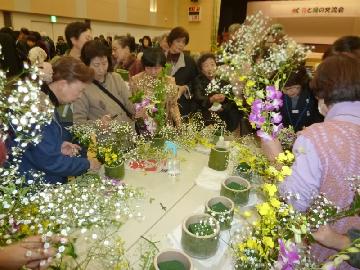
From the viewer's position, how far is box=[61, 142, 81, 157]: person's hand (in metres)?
1.97

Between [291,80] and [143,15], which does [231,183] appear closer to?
[291,80]

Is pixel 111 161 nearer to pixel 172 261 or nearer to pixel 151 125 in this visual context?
pixel 151 125

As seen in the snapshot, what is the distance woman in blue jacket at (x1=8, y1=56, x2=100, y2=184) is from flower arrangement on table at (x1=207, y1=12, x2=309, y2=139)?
3.19ft

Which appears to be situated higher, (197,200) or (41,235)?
(41,235)

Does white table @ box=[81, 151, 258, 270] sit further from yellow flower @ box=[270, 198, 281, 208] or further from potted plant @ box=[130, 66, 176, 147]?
yellow flower @ box=[270, 198, 281, 208]

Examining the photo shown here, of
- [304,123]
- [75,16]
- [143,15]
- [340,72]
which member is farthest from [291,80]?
[143,15]

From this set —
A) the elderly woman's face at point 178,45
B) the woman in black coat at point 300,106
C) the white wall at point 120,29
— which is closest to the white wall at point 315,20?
the white wall at point 120,29

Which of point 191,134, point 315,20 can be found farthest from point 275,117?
point 315,20

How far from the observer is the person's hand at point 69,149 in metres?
1.97

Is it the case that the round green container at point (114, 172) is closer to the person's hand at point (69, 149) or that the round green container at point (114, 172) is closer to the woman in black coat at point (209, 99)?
the person's hand at point (69, 149)

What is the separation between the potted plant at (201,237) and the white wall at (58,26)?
8.22 metres

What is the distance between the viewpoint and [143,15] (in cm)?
1143

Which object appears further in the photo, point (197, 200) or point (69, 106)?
point (69, 106)

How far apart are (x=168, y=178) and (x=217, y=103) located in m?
1.50
